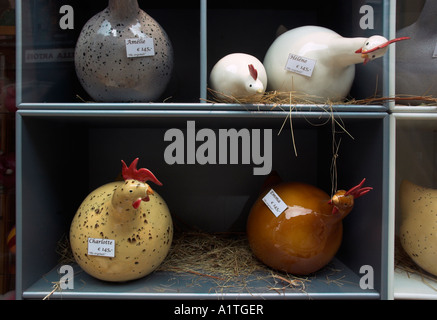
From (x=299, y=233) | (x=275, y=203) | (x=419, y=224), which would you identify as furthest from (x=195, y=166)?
(x=419, y=224)

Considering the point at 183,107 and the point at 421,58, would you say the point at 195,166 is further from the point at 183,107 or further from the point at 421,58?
the point at 421,58

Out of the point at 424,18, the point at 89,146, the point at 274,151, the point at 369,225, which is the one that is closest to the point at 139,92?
the point at 89,146

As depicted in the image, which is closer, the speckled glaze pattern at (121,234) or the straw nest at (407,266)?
the speckled glaze pattern at (121,234)

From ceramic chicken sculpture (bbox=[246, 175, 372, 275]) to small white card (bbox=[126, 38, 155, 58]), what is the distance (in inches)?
22.2

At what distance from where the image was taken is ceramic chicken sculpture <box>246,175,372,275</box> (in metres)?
0.93

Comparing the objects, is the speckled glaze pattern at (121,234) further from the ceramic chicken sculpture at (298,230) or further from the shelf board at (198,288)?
the ceramic chicken sculpture at (298,230)

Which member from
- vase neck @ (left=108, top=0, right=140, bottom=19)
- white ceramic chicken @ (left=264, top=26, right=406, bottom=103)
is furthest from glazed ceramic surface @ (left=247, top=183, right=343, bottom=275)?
vase neck @ (left=108, top=0, right=140, bottom=19)

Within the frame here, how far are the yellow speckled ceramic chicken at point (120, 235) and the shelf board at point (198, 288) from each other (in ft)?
0.14

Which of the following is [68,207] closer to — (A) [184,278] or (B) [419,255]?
(A) [184,278]

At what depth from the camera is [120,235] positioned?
864 millimetres

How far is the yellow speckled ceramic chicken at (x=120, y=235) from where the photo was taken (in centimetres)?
84

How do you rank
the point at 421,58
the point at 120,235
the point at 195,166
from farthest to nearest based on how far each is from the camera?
the point at 195,166
the point at 421,58
the point at 120,235

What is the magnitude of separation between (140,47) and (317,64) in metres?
0.51

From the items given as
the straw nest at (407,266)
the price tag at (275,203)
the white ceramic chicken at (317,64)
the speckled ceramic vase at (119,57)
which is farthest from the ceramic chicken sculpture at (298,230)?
the speckled ceramic vase at (119,57)
